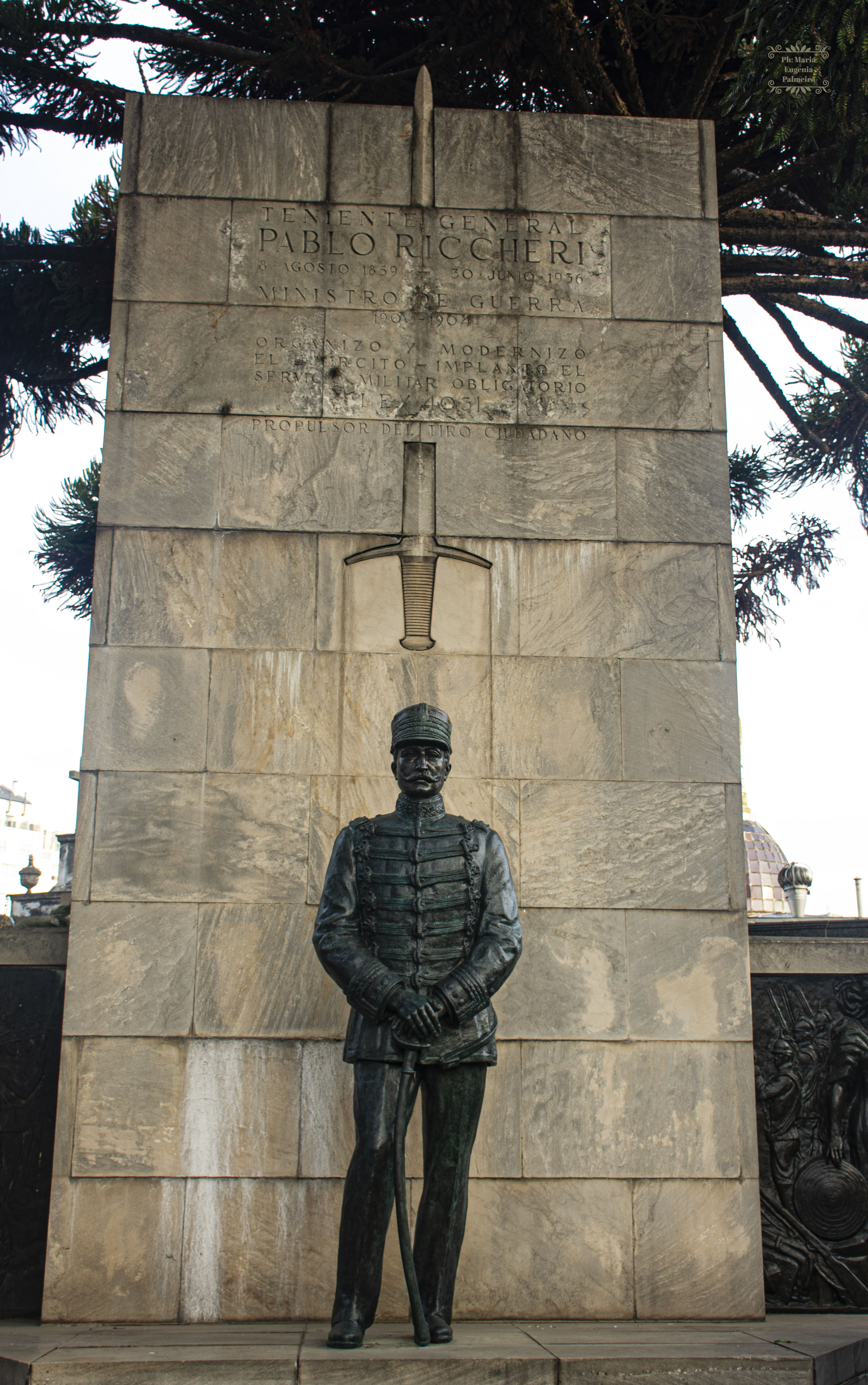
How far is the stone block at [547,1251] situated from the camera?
6.61m

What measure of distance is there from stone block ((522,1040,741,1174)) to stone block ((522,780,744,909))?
0.86 meters

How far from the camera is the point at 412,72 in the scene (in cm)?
1034

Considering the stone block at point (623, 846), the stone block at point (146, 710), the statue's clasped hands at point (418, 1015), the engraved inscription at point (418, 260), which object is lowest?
the statue's clasped hands at point (418, 1015)

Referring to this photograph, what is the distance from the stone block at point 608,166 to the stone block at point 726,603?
249 centimetres

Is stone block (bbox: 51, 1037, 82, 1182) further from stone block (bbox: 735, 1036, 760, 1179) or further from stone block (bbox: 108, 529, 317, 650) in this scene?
stone block (bbox: 735, 1036, 760, 1179)

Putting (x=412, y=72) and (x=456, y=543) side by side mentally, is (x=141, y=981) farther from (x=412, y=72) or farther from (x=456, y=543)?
(x=412, y=72)

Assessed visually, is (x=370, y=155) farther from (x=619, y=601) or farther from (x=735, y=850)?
(x=735, y=850)

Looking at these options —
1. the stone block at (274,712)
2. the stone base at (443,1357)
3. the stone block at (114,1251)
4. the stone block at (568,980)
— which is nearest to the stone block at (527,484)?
the stone block at (274,712)

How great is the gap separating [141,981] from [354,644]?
94.0 inches

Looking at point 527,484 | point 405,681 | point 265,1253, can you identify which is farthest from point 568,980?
point 527,484

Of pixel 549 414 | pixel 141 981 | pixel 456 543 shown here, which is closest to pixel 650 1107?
pixel 141 981

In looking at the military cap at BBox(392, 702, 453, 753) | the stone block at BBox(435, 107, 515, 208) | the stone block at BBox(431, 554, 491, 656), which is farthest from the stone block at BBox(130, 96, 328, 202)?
the military cap at BBox(392, 702, 453, 753)

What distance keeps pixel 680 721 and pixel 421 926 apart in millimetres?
2517

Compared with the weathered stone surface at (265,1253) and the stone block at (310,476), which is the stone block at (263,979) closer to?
the weathered stone surface at (265,1253)
